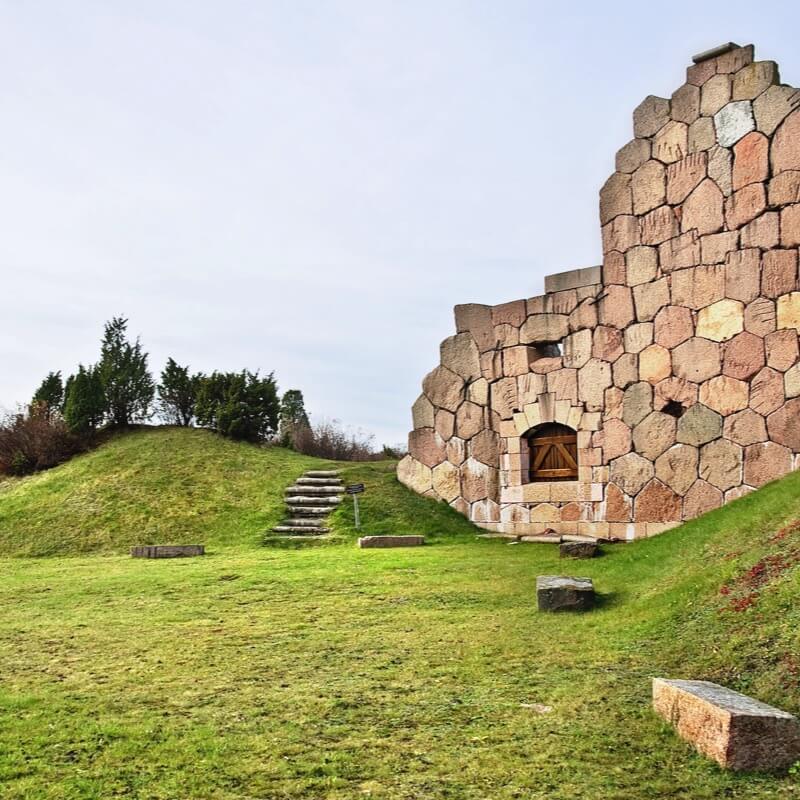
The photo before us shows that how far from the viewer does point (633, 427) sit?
12477 mm

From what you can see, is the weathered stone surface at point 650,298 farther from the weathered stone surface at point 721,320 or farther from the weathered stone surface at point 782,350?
the weathered stone surface at point 782,350

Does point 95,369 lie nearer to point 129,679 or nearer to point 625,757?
point 129,679

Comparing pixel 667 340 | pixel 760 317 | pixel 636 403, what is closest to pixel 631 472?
pixel 636 403

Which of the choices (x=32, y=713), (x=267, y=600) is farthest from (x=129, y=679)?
(x=267, y=600)

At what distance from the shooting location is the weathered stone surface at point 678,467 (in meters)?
11.7

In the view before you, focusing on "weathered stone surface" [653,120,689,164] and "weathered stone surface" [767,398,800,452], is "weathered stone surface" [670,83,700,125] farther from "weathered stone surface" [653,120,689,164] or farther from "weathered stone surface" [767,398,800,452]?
"weathered stone surface" [767,398,800,452]

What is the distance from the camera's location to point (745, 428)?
36.7ft

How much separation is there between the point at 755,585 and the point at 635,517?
23.2 ft

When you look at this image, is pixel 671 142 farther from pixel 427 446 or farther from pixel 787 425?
pixel 427 446

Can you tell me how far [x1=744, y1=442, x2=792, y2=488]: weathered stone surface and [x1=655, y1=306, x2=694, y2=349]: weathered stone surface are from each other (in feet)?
6.54

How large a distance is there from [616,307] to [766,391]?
285 centimetres

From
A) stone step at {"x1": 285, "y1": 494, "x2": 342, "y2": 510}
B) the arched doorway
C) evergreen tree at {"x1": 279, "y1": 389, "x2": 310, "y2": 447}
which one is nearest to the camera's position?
the arched doorway

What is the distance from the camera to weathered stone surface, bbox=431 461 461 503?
585 inches

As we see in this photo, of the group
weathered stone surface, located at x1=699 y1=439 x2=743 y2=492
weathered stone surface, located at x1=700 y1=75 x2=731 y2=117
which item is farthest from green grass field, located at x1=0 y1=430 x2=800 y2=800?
weathered stone surface, located at x1=700 y1=75 x2=731 y2=117
